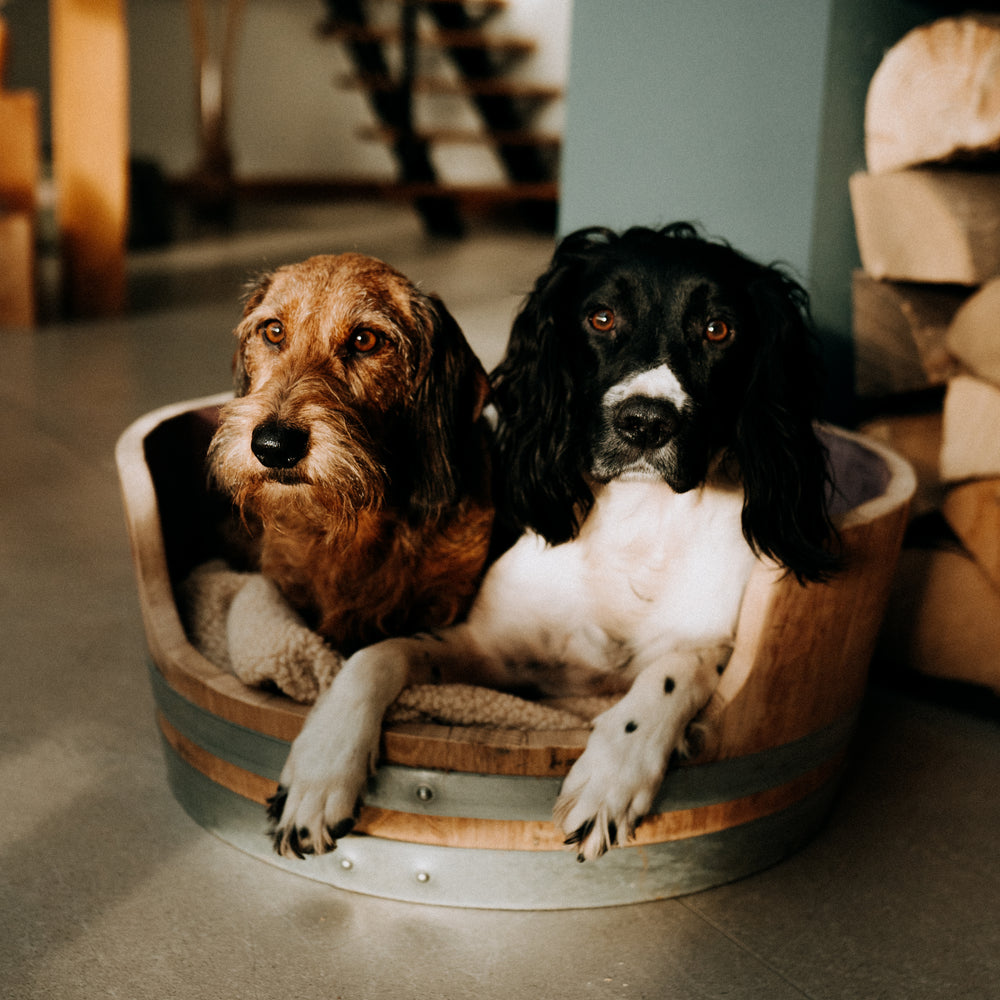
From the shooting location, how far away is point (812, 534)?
6.13ft

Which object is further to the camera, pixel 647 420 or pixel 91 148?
pixel 91 148

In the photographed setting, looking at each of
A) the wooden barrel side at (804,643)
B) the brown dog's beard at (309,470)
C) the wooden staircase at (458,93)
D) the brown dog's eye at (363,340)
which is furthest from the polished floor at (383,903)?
the wooden staircase at (458,93)

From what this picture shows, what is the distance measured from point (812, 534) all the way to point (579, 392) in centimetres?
46

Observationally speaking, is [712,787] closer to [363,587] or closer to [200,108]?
[363,587]

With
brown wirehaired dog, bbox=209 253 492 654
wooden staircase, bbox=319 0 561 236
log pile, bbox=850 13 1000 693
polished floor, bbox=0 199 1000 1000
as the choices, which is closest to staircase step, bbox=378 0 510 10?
wooden staircase, bbox=319 0 561 236

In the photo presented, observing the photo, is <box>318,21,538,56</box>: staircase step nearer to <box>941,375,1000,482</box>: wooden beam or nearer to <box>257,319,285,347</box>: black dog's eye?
<box>941,375,1000,482</box>: wooden beam

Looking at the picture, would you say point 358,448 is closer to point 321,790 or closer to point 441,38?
point 321,790

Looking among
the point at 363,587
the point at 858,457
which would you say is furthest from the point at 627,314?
the point at 858,457

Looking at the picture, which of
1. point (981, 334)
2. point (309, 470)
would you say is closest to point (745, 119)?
point (981, 334)

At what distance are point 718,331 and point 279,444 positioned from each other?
752mm

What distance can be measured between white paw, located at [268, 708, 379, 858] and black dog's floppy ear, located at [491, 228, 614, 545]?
55cm

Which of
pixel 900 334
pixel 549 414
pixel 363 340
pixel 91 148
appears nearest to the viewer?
pixel 363 340

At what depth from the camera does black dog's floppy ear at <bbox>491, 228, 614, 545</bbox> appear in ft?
6.42

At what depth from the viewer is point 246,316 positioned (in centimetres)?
198
